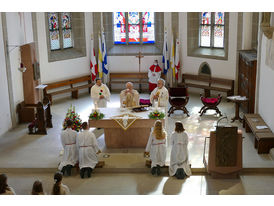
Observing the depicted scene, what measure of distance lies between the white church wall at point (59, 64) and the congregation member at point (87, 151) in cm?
715

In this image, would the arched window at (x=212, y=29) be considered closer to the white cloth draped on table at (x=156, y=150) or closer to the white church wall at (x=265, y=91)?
the white church wall at (x=265, y=91)

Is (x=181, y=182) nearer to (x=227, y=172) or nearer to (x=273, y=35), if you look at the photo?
(x=227, y=172)

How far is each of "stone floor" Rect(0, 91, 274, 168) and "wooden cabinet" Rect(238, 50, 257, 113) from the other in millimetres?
700

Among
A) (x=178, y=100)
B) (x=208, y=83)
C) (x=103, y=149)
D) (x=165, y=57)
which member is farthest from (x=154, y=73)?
(x=103, y=149)

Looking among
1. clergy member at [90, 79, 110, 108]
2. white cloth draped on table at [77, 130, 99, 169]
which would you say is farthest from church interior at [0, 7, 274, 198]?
clergy member at [90, 79, 110, 108]

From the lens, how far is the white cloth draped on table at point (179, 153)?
373 inches

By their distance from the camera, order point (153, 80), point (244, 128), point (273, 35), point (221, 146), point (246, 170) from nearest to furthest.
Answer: point (221, 146)
point (246, 170)
point (273, 35)
point (244, 128)
point (153, 80)

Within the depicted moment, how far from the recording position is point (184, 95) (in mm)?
14758

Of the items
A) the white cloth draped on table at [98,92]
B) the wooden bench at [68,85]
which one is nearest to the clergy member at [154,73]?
the wooden bench at [68,85]

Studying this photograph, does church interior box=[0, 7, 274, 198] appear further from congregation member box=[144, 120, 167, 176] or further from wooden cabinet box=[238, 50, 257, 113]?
congregation member box=[144, 120, 167, 176]

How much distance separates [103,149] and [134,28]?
8.25m

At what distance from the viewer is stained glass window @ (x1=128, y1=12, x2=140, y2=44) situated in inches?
714

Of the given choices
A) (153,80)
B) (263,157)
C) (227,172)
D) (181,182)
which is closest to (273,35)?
(263,157)

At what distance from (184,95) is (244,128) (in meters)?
2.74
